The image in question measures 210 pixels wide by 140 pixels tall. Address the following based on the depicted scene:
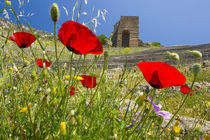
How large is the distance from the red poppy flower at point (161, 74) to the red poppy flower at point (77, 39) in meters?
0.23

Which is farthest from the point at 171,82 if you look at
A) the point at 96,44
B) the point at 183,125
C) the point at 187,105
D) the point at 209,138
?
the point at 187,105

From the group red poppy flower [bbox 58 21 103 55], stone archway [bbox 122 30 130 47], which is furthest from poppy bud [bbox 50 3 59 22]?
stone archway [bbox 122 30 130 47]

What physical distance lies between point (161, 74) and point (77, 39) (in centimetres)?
38

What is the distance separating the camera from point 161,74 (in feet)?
2.22

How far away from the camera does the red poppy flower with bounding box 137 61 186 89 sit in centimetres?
67

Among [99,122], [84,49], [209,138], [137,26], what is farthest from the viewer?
[137,26]

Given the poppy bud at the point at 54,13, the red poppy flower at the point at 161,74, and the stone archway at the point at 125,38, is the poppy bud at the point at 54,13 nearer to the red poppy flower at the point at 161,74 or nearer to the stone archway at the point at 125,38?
the red poppy flower at the point at 161,74

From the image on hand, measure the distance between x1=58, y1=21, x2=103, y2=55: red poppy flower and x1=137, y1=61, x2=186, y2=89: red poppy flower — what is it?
227 mm

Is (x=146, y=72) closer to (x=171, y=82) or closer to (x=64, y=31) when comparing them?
(x=171, y=82)

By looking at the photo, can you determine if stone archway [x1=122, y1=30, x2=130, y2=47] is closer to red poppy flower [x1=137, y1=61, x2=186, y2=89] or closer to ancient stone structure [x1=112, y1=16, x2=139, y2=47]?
ancient stone structure [x1=112, y1=16, x2=139, y2=47]

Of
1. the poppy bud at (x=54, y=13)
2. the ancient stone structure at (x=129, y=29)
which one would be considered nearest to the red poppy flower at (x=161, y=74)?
the poppy bud at (x=54, y=13)

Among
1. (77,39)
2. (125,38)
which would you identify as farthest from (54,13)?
(125,38)

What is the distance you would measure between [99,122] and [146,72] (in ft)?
1.61

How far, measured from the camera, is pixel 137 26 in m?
24.1
